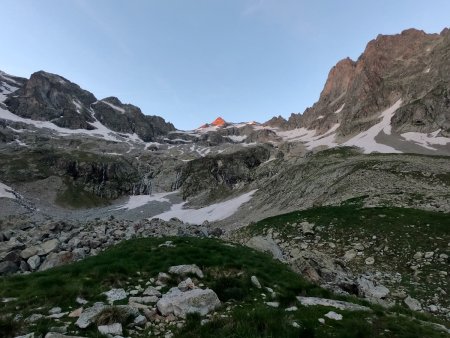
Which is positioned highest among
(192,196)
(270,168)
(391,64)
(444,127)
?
(391,64)

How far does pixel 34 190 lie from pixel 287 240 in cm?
13978

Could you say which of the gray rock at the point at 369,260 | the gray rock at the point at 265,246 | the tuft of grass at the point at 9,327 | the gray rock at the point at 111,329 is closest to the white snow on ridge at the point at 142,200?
the gray rock at the point at 265,246

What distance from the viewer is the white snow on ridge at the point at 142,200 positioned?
137675 millimetres

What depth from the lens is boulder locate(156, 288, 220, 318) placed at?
11281mm

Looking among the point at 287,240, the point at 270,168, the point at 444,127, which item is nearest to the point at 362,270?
the point at 287,240

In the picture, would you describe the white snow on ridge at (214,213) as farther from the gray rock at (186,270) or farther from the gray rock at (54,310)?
the gray rock at (54,310)

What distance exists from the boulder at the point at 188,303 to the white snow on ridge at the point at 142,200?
4962 inches

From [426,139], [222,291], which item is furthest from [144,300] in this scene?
[426,139]

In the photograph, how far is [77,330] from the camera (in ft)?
31.8

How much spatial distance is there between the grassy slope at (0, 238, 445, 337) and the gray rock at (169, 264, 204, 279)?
365mm

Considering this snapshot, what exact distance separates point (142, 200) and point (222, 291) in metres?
139

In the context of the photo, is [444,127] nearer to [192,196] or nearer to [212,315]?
[192,196]

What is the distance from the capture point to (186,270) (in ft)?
49.6

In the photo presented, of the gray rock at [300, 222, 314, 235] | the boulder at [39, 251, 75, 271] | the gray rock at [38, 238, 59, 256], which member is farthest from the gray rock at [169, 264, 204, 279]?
the gray rock at [300, 222, 314, 235]
